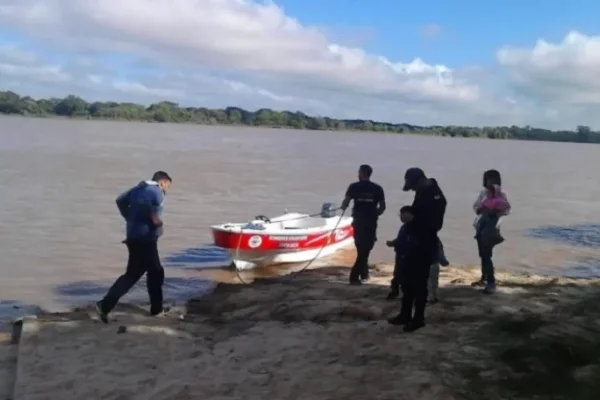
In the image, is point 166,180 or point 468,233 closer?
point 166,180

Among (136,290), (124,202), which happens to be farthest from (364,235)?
(136,290)

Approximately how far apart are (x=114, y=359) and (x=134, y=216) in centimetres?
186

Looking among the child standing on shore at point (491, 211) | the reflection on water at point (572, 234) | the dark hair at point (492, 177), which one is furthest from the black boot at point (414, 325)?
the reflection on water at point (572, 234)

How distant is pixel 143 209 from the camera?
26.7ft

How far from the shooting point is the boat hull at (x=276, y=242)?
1522 cm

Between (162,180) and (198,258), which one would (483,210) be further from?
(198,258)

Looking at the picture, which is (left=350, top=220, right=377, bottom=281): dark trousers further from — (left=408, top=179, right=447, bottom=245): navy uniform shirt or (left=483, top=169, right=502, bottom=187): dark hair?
(left=408, top=179, right=447, bottom=245): navy uniform shirt

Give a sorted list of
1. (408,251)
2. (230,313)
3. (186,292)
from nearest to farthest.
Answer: (408,251), (230,313), (186,292)

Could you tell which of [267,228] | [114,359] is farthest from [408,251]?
[267,228]

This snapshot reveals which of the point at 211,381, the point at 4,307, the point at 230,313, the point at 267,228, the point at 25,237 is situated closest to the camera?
the point at 211,381

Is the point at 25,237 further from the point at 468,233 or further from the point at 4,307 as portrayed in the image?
the point at 468,233

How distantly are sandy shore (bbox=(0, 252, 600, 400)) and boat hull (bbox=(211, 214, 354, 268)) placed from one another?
571 cm

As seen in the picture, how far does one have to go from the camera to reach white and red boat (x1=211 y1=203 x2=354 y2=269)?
1523 centimetres

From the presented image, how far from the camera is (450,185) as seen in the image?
44219 millimetres
